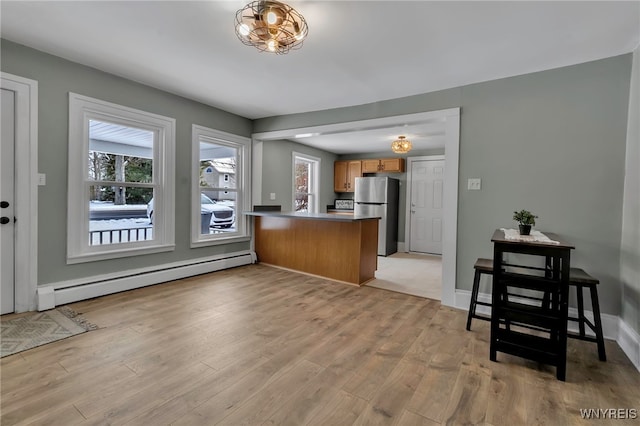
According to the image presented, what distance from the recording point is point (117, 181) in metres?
3.32

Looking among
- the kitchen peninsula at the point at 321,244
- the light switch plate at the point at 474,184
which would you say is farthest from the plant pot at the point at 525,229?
the kitchen peninsula at the point at 321,244

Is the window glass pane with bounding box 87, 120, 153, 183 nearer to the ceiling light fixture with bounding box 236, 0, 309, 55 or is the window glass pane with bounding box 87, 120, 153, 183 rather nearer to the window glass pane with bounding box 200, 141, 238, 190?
the window glass pane with bounding box 200, 141, 238, 190

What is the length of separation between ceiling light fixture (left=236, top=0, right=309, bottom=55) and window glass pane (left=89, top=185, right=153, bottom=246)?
237 centimetres

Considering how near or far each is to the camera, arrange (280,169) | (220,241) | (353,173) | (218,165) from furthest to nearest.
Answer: (353,173) < (280,169) < (218,165) < (220,241)

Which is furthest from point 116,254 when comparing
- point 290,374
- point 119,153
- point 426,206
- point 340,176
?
point 426,206

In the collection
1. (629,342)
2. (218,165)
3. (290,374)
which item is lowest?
(290,374)

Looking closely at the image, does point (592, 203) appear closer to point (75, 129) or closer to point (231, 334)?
point (231, 334)

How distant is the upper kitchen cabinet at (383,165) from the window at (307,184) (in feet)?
3.75

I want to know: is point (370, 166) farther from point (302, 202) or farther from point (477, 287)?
point (477, 287)

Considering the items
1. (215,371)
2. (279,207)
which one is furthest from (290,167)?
(215,371)

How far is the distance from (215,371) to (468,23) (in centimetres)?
292

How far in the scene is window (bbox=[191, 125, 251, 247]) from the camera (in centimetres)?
406

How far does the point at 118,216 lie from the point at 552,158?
456 centimetres

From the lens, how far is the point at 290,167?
230 inches
